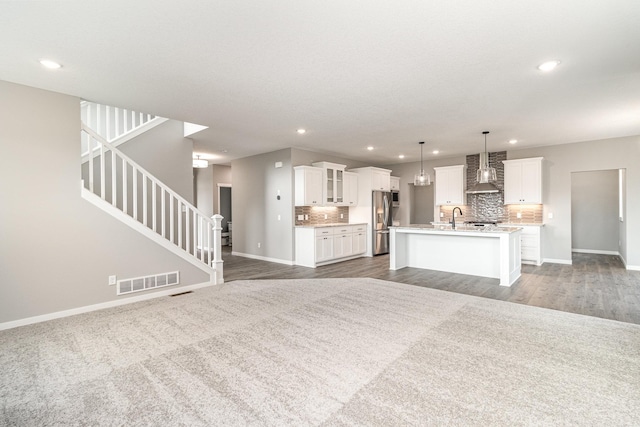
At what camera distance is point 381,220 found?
845 cm

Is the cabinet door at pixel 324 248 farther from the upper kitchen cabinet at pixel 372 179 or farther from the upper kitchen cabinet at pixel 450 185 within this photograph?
the upper kitchen cabinet at pixel 450 185

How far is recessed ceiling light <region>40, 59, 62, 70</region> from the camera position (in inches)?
116

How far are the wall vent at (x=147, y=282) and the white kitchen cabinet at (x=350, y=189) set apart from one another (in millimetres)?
4659

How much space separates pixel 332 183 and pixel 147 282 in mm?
4676

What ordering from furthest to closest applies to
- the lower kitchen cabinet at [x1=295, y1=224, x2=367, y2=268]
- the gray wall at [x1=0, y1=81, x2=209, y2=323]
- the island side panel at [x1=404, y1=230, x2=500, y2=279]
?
the lower kitchen cabinet at [x1=295, y1=224, x2=367, y2=268]
the island side panel at [x1=404, y1=230, x2=500, y2=279]
the gray wall at [x1=0, y1=81, x2=209, y2=323]

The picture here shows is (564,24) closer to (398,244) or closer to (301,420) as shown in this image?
(301,420)

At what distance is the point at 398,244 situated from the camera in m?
6.41

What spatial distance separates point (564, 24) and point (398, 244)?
4.58 meters

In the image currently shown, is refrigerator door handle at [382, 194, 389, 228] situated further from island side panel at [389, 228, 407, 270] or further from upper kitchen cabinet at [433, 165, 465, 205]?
island side panel at [389, 228, 407, 270]

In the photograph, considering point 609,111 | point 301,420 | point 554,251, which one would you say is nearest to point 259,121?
point 301,420

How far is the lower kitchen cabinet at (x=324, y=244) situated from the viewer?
6.69 m

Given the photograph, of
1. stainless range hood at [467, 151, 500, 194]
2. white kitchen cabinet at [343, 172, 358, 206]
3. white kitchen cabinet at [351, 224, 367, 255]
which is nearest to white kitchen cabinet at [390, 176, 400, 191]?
white kitchen cabinet at [343, 172, 358, 206]

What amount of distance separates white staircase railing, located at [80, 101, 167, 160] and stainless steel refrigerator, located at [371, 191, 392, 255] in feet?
18.2

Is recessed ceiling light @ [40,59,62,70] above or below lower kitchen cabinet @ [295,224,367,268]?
above
